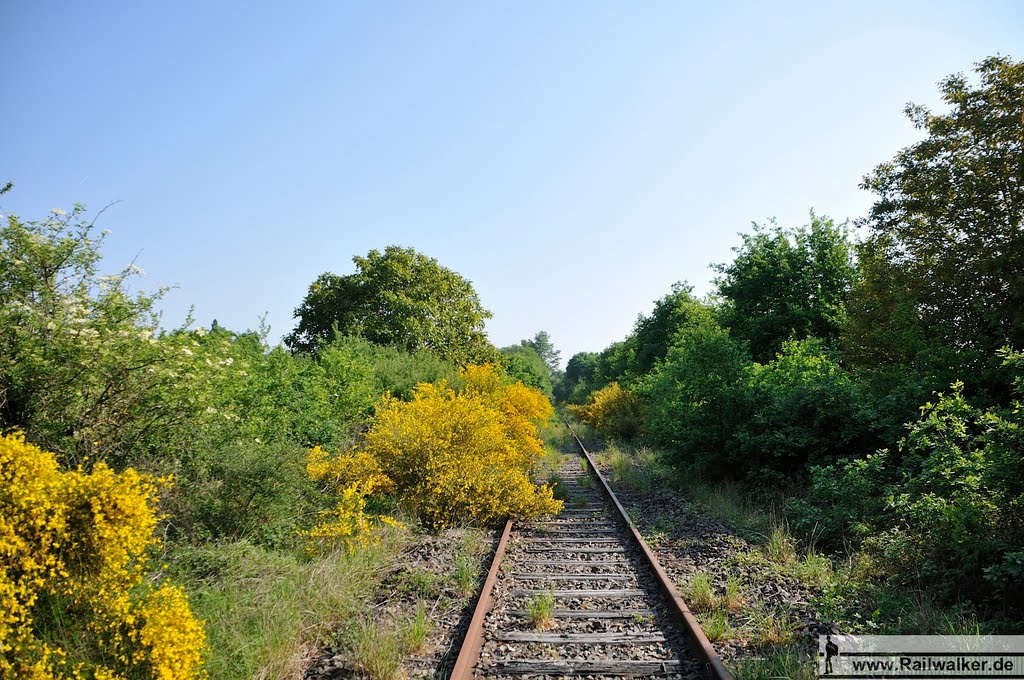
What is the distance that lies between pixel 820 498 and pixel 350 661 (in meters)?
7.02

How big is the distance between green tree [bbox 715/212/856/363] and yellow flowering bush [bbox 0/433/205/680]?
66.3 ft

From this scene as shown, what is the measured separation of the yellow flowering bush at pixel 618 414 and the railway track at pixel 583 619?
15.8m

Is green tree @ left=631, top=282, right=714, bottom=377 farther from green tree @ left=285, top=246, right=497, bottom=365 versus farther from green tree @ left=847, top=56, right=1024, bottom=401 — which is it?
green tree @ left=847, top=56, right=1024, bottom=401

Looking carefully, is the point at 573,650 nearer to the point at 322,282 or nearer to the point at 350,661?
the point at 350,661

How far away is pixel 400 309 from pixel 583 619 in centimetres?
2355

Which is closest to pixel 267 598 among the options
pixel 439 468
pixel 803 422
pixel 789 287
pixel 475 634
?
pixel 475 634

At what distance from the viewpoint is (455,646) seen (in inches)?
187

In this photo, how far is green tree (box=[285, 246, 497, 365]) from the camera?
2720cm

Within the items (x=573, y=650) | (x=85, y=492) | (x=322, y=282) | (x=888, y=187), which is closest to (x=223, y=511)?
(x=85, y=492)

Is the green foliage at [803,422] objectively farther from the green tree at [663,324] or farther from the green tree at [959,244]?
the green tree at [663,324]

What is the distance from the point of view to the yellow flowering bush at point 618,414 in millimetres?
23875

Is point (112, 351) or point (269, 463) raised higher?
point (112, 351)

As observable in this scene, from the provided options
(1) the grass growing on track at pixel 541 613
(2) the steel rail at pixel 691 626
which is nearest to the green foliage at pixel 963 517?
(2) the steel rail at pixel 691 626

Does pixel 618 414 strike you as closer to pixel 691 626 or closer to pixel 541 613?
pixel 541 613
